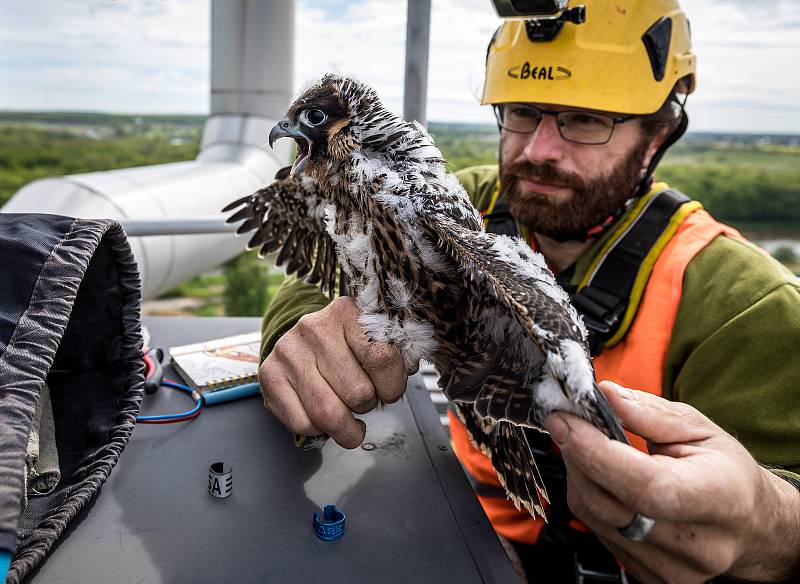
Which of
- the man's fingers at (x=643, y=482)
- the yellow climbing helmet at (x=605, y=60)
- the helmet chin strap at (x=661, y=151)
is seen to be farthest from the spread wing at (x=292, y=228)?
the man's fingers at (x=643, y=482)

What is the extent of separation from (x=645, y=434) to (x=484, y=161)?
2671mm

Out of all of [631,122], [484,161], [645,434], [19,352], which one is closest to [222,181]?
[484,161]

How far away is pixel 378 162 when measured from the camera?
179 cm

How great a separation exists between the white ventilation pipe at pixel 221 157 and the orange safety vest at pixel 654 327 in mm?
4494

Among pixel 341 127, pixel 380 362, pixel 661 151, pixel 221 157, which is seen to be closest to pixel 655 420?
pixel 380 362

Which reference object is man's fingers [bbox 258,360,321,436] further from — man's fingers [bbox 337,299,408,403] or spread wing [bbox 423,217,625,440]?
spread wing [bbox 423,217,625,440]

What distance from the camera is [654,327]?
2.04 meters

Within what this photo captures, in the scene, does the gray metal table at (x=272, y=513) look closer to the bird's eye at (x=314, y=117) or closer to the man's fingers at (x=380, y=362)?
the man's fingers at (x=380, y=362)

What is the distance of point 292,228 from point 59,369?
44.8 inches

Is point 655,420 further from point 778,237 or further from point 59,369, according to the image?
point 778,237

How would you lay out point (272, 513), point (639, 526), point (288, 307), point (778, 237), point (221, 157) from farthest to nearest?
point (221, 157) < point (778, 237) < point (288, 307) < point (272, 513) < point (639, 526)

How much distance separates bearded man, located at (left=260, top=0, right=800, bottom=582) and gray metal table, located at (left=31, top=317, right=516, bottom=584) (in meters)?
0.17

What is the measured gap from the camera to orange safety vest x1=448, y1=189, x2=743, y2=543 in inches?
79.7

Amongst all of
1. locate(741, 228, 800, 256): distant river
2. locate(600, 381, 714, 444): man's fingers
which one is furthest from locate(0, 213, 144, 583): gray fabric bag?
locate(741, 228, 800, 256): distant river
